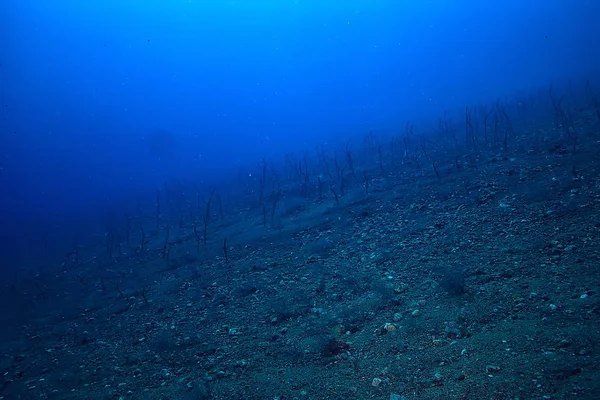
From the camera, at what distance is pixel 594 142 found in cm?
977

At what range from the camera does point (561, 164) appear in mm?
8711

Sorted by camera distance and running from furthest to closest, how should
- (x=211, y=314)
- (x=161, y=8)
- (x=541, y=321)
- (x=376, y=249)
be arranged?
(x=161, y=8) → (x=376, y=249) → (x=211, y=314) → (x=541, y=321)

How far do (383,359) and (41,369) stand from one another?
6688mm

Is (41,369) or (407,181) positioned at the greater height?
(407,181)

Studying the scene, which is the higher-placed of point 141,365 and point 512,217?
point 512,217

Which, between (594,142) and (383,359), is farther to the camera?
(594,142)

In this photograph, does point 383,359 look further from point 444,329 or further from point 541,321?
point 541,321

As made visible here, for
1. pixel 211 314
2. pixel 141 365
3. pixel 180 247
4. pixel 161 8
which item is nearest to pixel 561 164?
pixel 211 314

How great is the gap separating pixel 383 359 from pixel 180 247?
405 inches

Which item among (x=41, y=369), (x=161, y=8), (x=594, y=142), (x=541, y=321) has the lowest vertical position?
(x=41, y=369)

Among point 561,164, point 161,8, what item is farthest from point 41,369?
point 161,8

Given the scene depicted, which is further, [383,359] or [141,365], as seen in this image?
[141,365]

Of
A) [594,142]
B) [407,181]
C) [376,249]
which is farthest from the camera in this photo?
[407,181]

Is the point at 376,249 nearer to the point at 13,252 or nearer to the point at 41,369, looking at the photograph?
the point at 41,369
